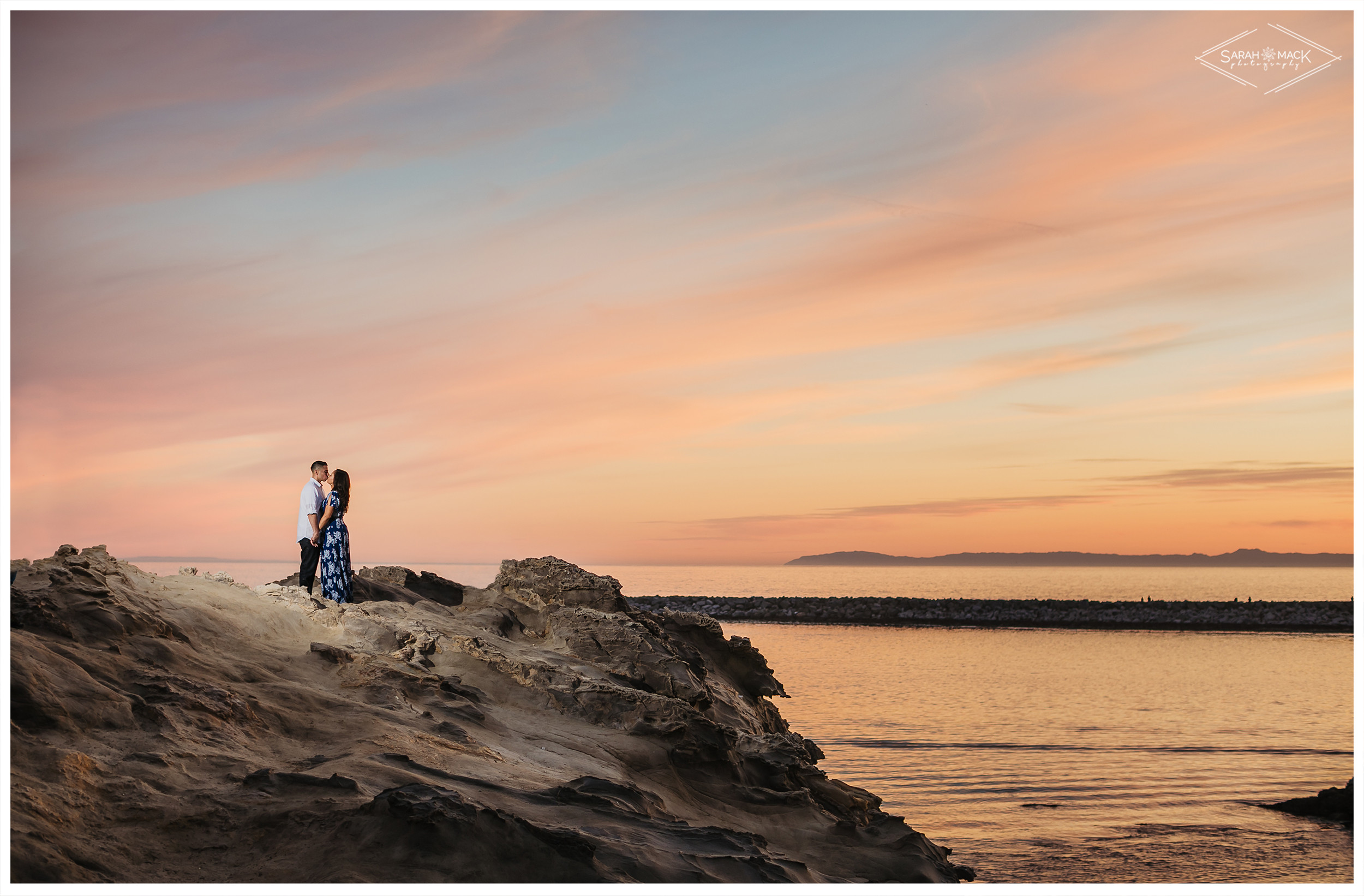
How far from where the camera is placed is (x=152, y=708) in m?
6.80

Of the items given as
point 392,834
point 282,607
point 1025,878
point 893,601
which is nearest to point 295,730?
point 392,834

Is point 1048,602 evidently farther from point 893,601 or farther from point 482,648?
point 482,648

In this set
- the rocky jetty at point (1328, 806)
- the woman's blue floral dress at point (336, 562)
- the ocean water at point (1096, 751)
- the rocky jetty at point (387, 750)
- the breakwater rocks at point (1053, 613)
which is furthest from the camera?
the breakwater rocks at point (1053, 613)

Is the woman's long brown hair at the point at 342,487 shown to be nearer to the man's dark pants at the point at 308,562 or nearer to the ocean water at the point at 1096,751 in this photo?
the man's dark pants at the point at 308,562

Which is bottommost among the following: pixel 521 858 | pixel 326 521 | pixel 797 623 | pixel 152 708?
pixel 797 623

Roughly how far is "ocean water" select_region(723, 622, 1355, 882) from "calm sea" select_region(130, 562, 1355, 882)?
0.05 m

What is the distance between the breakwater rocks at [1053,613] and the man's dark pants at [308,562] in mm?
41413

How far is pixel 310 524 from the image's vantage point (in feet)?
38.6

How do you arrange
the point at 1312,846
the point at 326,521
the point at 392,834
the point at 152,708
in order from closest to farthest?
the point at 392,834, the point at 152,708, the point at 326,521, the point at 1312,846

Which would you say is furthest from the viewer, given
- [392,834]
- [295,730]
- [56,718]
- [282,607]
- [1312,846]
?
[1312,846]

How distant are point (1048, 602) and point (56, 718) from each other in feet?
188

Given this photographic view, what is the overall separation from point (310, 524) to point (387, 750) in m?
5.41

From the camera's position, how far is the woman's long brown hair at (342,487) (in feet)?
39.3

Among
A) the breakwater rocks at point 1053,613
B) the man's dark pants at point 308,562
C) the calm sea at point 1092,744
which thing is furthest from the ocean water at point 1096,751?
the breakwater rocks at point 1053,613
